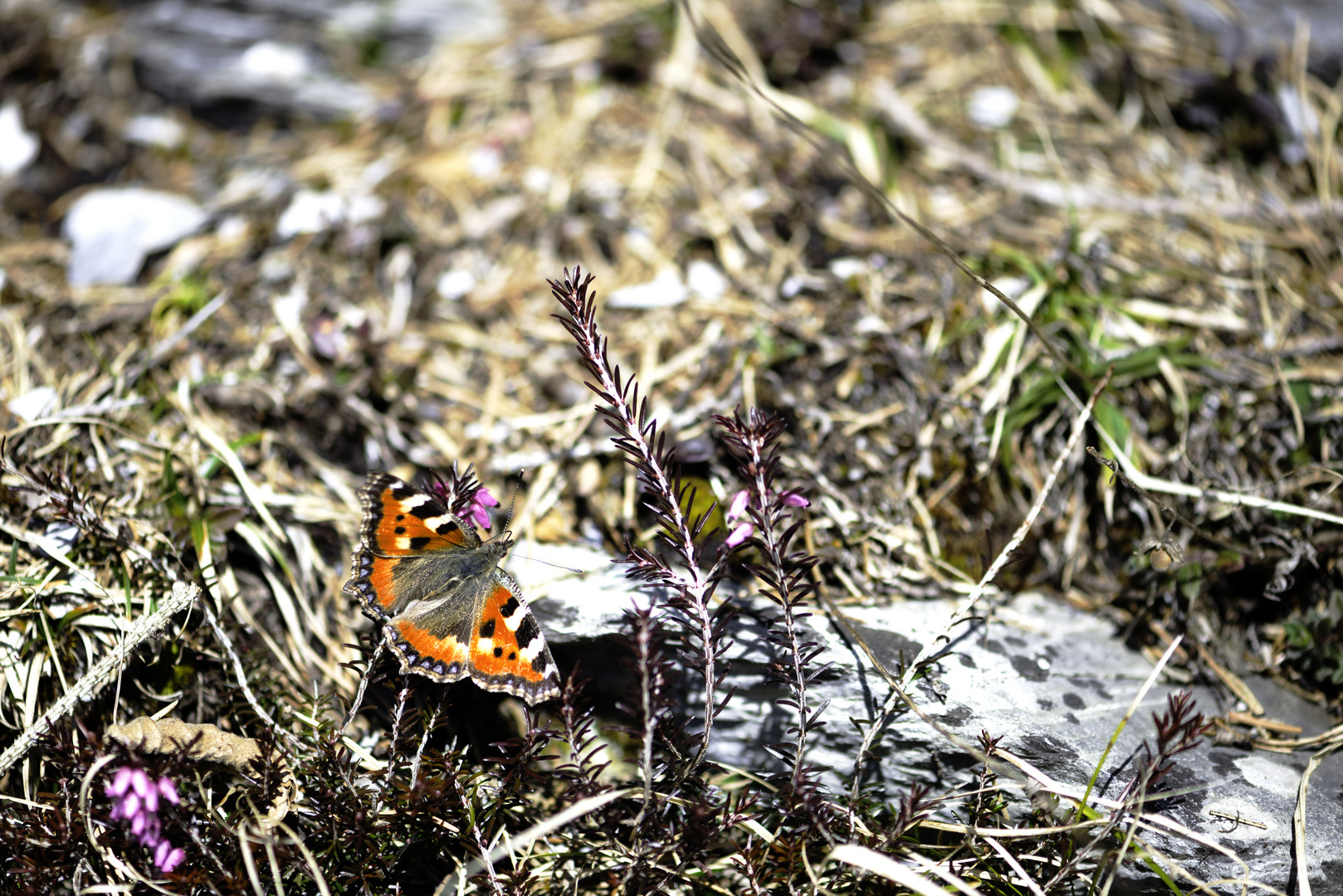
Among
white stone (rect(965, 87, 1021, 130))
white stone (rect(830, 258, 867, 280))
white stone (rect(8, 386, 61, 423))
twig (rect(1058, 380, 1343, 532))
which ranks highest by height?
white stone (rect(965, 87, 1021, 130))

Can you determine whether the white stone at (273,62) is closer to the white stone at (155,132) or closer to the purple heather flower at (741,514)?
the white stone at (155,132)

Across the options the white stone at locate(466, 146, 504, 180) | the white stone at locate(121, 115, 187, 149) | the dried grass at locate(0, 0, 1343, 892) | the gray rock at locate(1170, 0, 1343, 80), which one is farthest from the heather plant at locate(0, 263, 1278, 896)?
the gray rock at locate(1170, 0, 1343, 80)

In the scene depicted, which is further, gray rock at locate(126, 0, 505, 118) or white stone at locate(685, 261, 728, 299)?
gray rock at locate(126, 0, 505, 118)

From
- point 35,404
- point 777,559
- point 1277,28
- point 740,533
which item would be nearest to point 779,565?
point 777,559

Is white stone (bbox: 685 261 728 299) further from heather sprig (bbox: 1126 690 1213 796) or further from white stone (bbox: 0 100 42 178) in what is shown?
white stone (bbox: 0 100 42 178)

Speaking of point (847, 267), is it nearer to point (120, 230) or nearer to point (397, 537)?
point (397, 537)

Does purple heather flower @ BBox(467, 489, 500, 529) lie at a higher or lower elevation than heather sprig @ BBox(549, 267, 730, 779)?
lower

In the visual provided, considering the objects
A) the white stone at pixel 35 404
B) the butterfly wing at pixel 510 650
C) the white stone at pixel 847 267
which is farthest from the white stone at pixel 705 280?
the white stone at pixel 35 404

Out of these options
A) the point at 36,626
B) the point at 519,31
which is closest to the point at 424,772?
the point at 36,626
